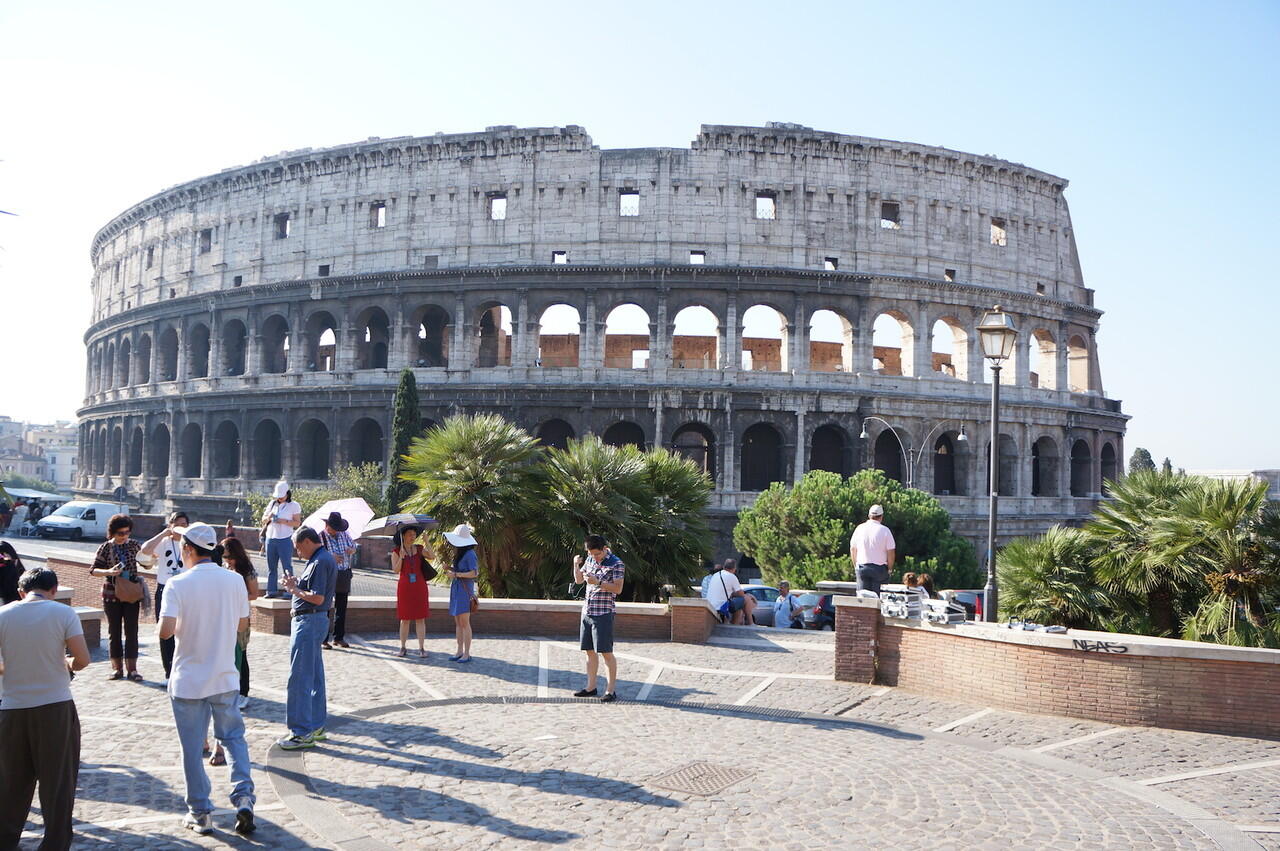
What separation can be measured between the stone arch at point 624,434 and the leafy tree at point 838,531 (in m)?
10.6

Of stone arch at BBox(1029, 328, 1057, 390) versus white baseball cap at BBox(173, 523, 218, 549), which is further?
stone arch at BBox(1029, 328, 1057, 390)

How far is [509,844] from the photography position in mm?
6195

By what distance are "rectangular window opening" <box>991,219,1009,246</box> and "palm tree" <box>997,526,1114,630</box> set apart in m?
30.0

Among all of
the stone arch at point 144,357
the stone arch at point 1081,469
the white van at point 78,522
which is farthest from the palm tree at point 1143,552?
the stone arch at point 144,357

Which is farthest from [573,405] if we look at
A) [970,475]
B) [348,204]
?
[970,475]

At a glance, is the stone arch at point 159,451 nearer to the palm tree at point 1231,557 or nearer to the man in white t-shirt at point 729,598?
the man in white t-shirt at point 729,598

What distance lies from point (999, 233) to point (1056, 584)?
31.4 meters

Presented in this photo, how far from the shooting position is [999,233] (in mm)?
39656

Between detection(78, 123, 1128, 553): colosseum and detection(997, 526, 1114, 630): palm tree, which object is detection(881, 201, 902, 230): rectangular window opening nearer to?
detection(78, 123, 1128, 553): colosseum

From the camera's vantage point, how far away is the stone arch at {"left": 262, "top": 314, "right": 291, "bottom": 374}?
135ft

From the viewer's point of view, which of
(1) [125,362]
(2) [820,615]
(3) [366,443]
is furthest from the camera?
(1) [125,362]

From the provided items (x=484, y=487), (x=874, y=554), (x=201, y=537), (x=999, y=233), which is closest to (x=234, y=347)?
(x=484, y=487)

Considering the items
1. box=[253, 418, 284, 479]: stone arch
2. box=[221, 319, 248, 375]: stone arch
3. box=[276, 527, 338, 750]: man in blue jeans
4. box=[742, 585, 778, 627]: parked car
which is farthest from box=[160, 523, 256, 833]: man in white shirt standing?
box=[221, 319, 248, 375]: stone arch

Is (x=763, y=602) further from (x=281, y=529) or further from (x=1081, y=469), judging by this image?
(x=1081, y=469)
